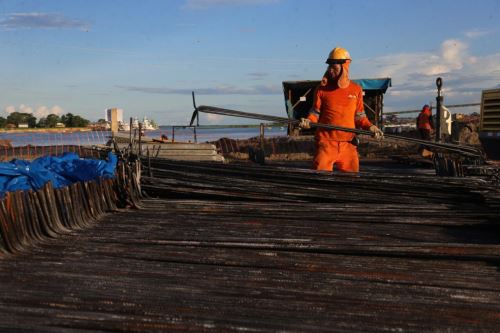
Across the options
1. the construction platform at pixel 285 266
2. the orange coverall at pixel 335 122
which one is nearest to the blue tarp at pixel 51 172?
the construction platform at pixel 285 266

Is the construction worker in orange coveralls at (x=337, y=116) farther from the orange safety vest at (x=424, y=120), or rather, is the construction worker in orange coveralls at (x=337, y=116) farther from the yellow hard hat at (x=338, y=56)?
the orange safety vest at (x=424, y=120)

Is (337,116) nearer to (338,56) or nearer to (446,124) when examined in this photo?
(338,56)

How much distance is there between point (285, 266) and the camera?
140 inches

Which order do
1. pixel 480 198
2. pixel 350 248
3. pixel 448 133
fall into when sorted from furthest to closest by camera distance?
1. pixel 448 133
2. pixel 480 198
3. pixel 350 248

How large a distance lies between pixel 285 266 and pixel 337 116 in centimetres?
417

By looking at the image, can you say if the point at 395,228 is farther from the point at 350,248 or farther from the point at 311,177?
the point at 311,177

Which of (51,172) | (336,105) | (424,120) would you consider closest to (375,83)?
(424,120)

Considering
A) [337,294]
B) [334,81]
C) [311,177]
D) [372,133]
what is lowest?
[337,294]

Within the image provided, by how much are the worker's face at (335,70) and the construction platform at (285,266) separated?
1687mm

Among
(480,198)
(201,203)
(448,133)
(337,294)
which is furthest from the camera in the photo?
(448,133)

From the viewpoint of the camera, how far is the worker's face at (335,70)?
7168 millimetres

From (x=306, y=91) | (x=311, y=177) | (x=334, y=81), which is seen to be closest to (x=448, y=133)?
(x=306, y=91)

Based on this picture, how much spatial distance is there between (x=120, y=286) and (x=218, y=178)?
3.78m

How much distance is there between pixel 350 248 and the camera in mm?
3885
